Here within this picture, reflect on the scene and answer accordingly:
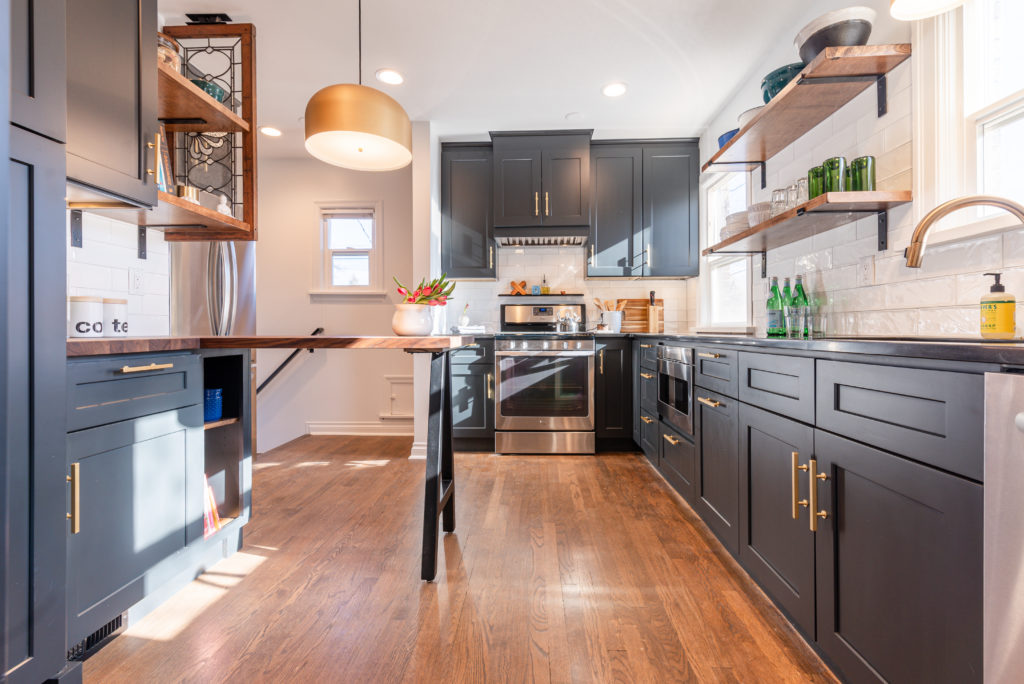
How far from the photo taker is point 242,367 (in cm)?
191

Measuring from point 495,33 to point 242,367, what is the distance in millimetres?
2219

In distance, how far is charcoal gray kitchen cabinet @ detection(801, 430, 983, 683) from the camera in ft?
2.50

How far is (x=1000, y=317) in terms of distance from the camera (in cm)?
118

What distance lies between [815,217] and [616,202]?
2.10 meters

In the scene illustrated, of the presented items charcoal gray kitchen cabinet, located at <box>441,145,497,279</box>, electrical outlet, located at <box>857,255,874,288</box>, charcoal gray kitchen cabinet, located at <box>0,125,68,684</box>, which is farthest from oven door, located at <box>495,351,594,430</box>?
charcoal gray kitchen cabinet, located at <box>0,125,68,684</box>

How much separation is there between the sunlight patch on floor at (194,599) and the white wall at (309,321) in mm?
2470

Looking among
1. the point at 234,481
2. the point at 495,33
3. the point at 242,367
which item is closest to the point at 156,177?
the point at 242,367

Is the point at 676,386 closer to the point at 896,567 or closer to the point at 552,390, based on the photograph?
the point at 552,390

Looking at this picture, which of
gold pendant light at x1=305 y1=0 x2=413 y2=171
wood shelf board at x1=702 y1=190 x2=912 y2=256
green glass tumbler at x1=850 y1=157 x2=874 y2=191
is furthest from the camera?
green glass tumbler at x1=850 y1=157 x2=874 y2=191

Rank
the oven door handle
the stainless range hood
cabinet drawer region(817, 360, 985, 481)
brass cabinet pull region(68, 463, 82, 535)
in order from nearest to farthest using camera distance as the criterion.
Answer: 1. cabinet drawer region(817, 360, 985, 481)
2. brass cabinet pull region(68, 463, 82, 535)
3. the oven door handle
4. the stainless range hood

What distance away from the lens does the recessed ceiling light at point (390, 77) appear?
→ 9.66 ft

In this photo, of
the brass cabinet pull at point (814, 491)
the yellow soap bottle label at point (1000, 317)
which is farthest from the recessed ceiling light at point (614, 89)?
the brass cabinet pull at point (814, 491)

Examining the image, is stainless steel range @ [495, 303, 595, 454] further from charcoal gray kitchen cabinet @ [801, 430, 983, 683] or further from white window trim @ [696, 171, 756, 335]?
charcoal gray kitchen cabinet @ [801, 430, 983, 683]

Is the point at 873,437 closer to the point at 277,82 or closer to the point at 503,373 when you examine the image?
the point at 503,373
